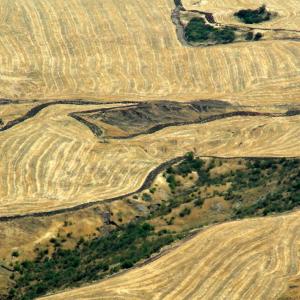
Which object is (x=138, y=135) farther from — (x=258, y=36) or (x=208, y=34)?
(x=258, y=36)

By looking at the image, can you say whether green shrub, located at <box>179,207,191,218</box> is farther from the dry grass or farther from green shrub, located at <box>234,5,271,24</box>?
green shrub, located at <box>234,5,271,24</box>

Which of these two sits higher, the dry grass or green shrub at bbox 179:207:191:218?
green shrub at bbox 179:207:191:218

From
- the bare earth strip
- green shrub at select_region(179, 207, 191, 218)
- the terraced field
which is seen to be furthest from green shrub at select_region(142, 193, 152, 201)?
green shrub at select_region(179, 207, 191, 218)

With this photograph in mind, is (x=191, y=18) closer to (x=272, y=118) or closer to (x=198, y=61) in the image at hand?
(x=198, y=61)

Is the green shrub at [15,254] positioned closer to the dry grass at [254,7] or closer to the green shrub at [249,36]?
the green shrub at [249,36]

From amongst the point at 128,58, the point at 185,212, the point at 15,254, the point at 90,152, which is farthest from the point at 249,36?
the point at 15,254

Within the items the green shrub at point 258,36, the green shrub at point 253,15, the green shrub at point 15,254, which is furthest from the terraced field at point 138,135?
the green shrub at point 253,15
